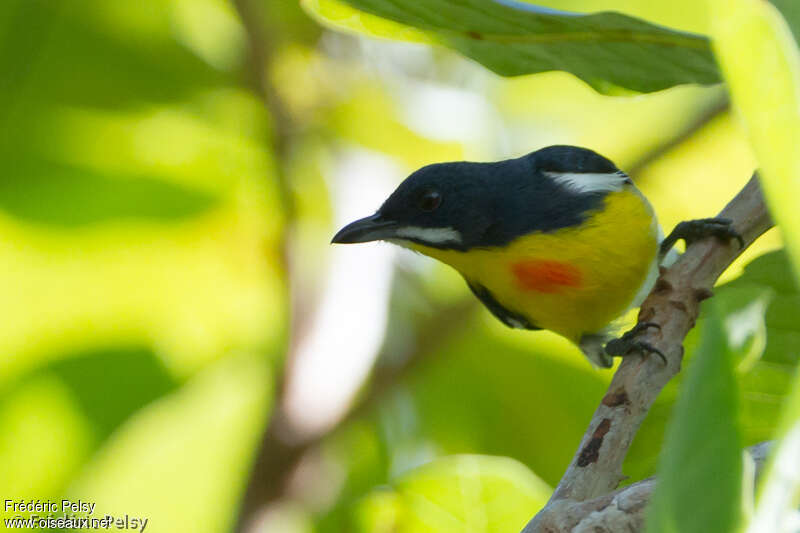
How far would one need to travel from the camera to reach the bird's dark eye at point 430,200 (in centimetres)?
300

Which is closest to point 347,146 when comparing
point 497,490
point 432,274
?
point 432,274

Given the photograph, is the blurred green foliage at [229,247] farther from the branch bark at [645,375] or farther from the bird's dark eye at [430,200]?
the branch bark at [645,375]

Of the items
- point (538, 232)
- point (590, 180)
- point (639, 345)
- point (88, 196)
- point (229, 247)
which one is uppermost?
point (639, 345)

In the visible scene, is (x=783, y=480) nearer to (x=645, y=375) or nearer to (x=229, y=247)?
(x=645, y=375)

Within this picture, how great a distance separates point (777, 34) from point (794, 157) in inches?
4.2

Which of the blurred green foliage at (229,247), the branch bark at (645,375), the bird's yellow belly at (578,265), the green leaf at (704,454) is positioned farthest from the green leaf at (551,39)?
the green leaf at (704,454)

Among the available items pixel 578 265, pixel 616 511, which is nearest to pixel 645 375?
pixel 616 511

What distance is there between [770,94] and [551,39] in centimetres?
125

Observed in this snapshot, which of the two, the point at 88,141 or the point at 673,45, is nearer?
the point at 673,45

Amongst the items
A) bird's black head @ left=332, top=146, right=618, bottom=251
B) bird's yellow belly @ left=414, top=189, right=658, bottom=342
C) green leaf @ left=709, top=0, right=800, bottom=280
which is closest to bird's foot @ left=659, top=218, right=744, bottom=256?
bird's yellow belly @ left=414, top=189, right=658, bottom=342

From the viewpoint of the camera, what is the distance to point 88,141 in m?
3.39

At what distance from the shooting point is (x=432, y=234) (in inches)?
119

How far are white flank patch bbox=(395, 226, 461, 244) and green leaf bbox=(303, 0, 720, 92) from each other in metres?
1.05

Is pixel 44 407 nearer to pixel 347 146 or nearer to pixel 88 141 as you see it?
pixel 88 141
